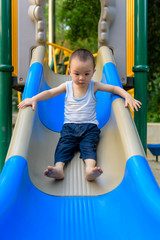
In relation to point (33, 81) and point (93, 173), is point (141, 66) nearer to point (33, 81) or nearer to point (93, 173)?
point (33, 81)

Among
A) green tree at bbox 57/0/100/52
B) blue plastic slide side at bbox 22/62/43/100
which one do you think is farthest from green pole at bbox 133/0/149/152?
green tree at bbox 57/0/100/52

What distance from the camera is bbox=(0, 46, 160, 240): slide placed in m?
1.17

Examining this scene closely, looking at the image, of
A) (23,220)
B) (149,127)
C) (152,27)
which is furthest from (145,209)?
(152,27)

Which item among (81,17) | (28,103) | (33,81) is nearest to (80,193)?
(28,103)

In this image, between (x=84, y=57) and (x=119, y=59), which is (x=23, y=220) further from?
(x=119, y=59)

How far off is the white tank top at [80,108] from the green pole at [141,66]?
0.78 m

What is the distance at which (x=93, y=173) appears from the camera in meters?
1.55

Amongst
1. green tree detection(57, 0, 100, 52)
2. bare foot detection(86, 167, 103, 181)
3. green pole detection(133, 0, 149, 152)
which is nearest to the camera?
bare foot detection(86, 167, 103, 181)

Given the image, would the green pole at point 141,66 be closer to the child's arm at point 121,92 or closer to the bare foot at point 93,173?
the child's arm at point 121,92

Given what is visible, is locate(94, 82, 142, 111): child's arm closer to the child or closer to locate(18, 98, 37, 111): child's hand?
the child

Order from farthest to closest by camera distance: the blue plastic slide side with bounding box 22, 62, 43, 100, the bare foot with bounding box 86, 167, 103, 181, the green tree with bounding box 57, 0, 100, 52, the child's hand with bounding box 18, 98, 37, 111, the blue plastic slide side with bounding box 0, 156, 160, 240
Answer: the green tree with bounding box 57, 0, 100, 52 < the blue plastic slide side with bounding box 22, 62, 43, 100 < the child's hand with bounding box 18, 98, 37, 111 < the bare foot with bounding box 86, 167, 103, 181 < the blue plastic slide side with bounding box 0, 156, 160, 240

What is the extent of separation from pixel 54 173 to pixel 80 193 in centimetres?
19

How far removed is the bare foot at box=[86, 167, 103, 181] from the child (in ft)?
0.03

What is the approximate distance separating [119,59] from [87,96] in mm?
1061
